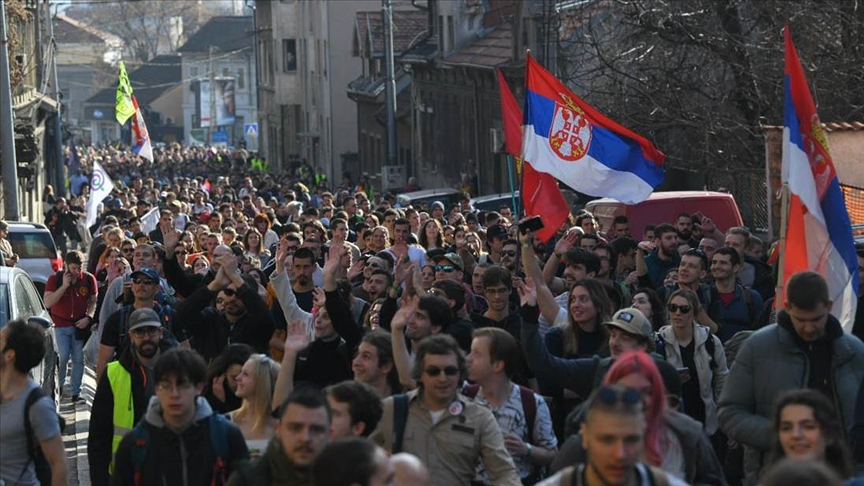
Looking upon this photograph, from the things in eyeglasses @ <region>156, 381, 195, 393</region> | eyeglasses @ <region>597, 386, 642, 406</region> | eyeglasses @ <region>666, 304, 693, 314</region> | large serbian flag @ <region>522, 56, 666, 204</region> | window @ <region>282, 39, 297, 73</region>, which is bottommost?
eyeglasses @ <region>666, 304, 693, 314</region>

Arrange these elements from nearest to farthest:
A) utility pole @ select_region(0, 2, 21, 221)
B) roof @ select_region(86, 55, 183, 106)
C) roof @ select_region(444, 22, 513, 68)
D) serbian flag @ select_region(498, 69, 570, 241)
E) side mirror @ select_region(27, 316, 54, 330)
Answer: side mirror @ select_region(27, 316, 54, 330), serbian flag @ select_region(498, 69, 570, 241), utility pole @ select_region(0, 2, 21, 221), roof @ select_region(444, 22, 513, 68), roof @ select_region(86, 55, 183, 106)

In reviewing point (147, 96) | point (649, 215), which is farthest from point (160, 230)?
point (147, 96)

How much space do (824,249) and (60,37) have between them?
477 feet

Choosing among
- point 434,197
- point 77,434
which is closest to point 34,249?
point 77,434

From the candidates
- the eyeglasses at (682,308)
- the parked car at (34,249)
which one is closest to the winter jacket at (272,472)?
the eyeglasses at (682,308)

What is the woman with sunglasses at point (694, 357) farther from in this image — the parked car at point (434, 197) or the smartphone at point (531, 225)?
the parked car at point (434, 197)

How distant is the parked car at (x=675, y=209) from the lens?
63.1ft

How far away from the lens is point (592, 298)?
888 cm

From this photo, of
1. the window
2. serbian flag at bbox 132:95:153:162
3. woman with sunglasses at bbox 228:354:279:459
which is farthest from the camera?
the window

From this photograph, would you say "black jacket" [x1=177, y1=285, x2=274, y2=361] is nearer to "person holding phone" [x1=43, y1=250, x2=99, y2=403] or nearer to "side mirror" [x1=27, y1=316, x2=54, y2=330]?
"side mirror" [x1=27, y1=316, x2=54, y2=330]

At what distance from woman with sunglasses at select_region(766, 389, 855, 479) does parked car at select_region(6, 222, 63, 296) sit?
55.6ft

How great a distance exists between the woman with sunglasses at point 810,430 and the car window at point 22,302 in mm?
6858

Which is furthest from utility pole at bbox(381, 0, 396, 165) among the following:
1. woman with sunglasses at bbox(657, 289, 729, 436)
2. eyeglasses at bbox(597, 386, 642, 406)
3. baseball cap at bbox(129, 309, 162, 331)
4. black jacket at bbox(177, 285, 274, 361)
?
eyeglasses at bbox(597, 386, 642, 406)

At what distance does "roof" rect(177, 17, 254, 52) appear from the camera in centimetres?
12631
